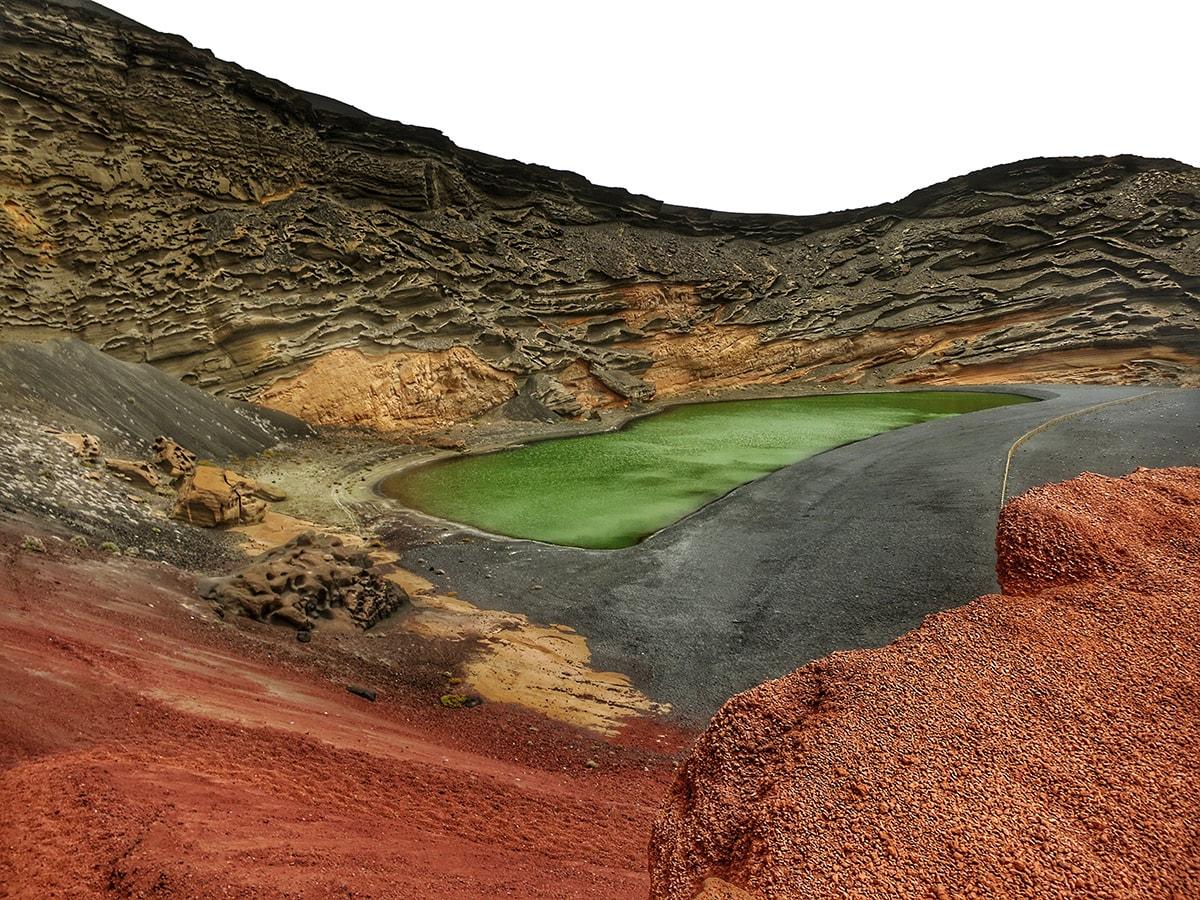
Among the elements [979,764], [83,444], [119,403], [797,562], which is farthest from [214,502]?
[979,764]

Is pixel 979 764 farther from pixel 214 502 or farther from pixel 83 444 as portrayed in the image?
pixel 83 444

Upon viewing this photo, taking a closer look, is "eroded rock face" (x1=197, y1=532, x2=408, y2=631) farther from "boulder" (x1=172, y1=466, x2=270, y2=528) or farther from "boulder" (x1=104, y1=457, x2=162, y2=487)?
"boulder" (x1=104, y1=457, x2=162, y2=487)

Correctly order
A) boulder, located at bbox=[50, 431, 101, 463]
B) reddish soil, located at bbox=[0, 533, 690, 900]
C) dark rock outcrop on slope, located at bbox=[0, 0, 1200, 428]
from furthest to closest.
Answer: dark rock outcrop on slope, located at bbox=[0, 0, 1200, 428], boulder, located at bbox=[50, 431, 101, 463], reddish soil, located at bbox=[0, 533, 690, 900]

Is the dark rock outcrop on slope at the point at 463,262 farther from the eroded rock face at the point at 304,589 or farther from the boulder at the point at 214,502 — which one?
the eroded rock face at the point at 304,589

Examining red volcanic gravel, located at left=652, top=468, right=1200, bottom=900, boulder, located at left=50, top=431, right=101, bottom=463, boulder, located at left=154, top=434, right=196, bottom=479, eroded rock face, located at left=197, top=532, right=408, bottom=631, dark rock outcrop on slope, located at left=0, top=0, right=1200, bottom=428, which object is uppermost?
dark rock outcrop on slope, located at left=0, top=0, right=1200, bottom=428

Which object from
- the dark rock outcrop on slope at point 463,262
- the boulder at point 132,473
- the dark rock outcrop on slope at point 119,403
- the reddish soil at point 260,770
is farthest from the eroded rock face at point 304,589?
the dark rock outcrop on slope at point 463,262

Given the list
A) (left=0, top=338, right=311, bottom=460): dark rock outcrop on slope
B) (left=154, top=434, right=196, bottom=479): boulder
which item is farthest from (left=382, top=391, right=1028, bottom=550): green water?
(left=0, top=338, right=311, bottom=460): dark rock outcrop on slope

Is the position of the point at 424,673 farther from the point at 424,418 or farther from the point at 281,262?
the point at 281,262
